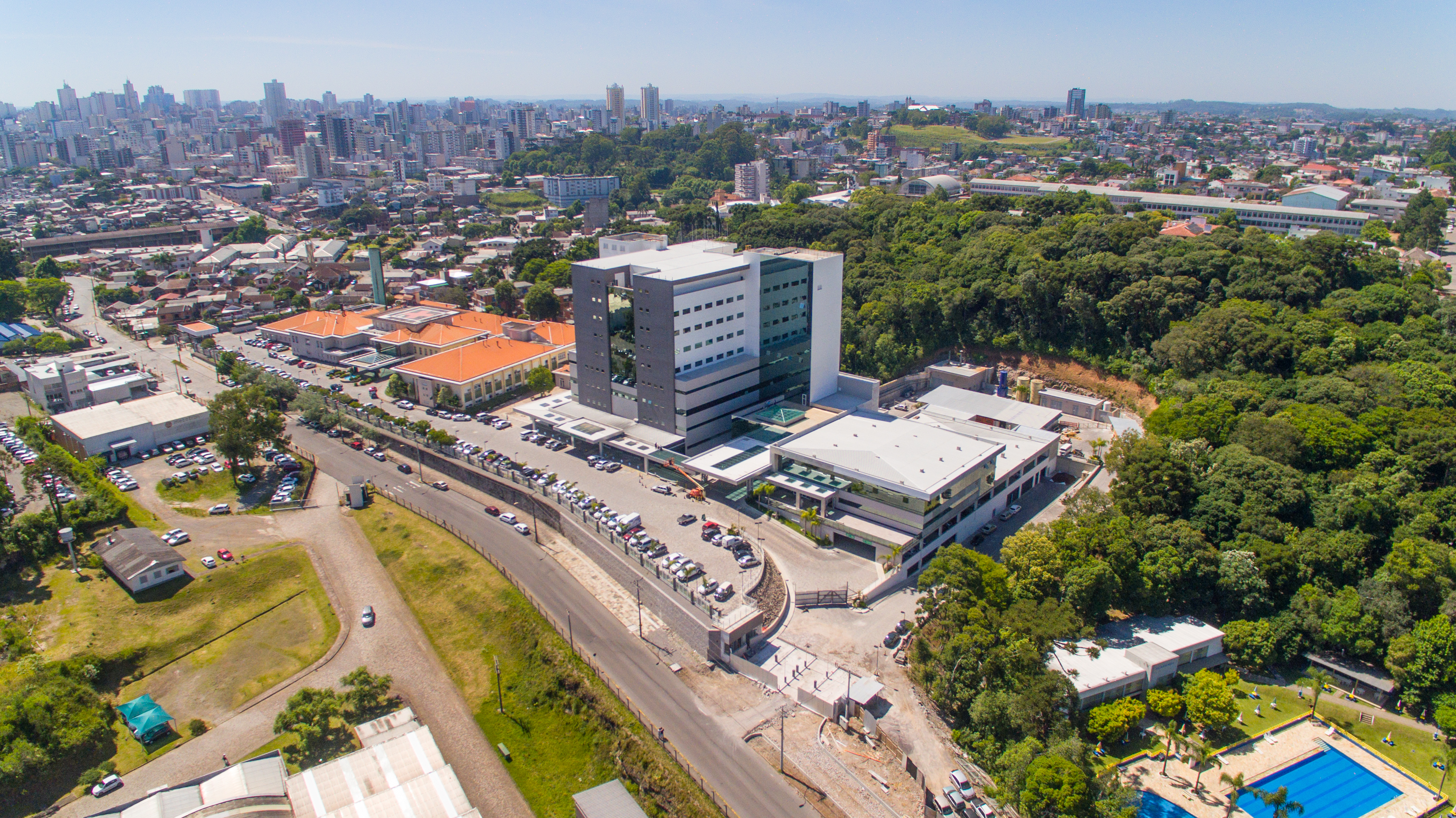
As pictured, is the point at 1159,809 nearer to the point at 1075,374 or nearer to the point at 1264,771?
the point at 1264,771

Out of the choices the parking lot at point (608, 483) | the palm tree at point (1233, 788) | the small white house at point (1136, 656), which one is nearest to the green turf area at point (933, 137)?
the parking lot at point (608, 483)

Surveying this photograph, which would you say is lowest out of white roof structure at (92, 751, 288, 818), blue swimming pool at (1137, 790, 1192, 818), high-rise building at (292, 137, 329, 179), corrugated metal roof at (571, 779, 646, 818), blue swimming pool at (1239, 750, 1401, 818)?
blue swimming pool at (1239, 750, 1401, 818)

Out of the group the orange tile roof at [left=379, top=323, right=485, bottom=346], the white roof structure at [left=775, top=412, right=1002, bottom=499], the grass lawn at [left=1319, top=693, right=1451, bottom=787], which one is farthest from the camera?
the orange tile roof at [left=379, top=323, right=485, bottom=346]

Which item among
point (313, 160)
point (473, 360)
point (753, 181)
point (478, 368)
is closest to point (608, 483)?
point (478, 368)

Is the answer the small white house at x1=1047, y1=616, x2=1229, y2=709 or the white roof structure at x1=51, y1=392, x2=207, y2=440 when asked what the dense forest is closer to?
the small white house at x1=1047, y1=616, x2=1229, y2=709

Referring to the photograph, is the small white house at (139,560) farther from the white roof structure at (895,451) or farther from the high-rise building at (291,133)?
the high-rise building at (291,133)

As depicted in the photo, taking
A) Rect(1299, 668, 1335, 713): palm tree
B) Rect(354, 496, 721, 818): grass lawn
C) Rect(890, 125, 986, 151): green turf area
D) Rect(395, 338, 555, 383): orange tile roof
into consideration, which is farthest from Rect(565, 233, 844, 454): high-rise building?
Rect(890, 125, 986, 151): green turf area
